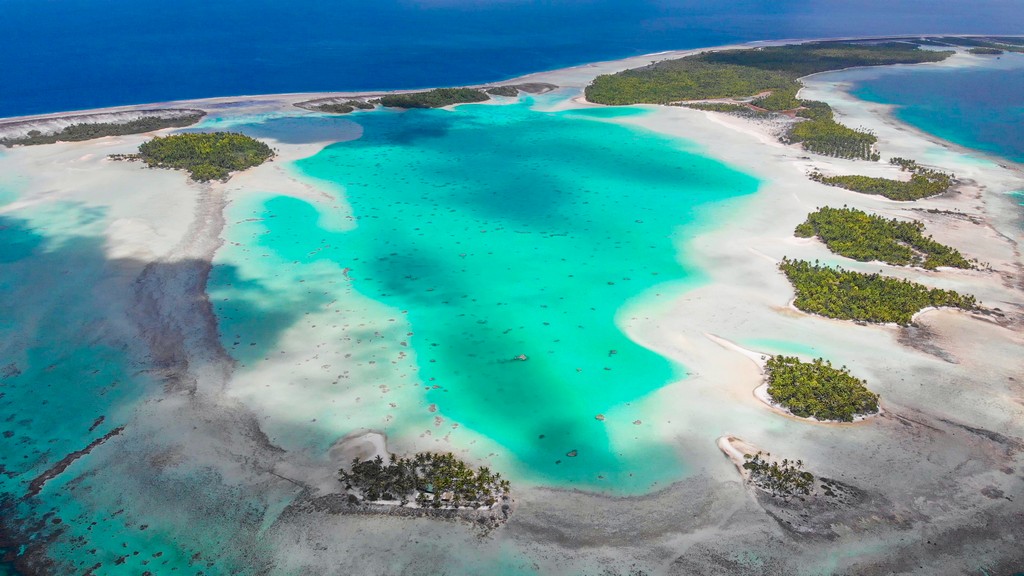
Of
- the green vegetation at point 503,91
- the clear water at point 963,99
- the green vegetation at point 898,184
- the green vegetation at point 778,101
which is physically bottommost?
the green vegetation at point 898,184

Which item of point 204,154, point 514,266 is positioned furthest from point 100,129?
point 514,266

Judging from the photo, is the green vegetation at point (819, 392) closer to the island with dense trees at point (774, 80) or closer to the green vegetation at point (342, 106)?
the island with dense trees at point (774, 80)

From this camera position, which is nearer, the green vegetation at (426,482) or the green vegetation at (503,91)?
the green vegetation at (426,482)

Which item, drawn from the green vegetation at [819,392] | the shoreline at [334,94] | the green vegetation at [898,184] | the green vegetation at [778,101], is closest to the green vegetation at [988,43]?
the shoreline at [334,94]

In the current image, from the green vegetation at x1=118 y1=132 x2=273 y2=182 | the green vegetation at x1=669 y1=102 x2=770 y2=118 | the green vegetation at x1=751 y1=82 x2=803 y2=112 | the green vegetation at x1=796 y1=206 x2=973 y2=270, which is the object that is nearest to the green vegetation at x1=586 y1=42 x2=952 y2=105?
the green vegetation at x1=751 y1=82 x2=803 y2=112

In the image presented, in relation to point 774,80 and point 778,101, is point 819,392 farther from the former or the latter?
point 774,80

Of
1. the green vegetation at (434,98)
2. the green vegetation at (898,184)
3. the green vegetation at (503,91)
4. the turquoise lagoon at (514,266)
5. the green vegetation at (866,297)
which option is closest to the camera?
the turquoise lagoon at (514,266)

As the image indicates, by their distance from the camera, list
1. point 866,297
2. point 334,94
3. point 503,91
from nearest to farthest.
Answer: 1. point 866,297
2. point 334,94
3. point 503,91
